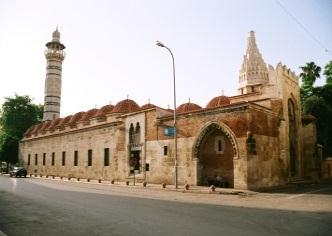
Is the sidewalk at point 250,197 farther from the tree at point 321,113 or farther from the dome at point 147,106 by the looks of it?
the tree at point 321,113

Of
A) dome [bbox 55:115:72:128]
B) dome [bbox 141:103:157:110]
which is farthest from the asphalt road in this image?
dome [bbox 55:115:72:128]

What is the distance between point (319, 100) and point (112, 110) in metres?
24.0

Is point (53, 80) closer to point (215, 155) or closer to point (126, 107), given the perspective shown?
point (126, 107)

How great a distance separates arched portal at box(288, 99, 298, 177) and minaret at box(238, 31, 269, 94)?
266 inches

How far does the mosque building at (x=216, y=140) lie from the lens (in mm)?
20141

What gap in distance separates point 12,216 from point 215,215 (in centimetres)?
609

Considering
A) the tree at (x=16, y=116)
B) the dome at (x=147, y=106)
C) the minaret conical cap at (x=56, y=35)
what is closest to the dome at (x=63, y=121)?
the dome at (x=147, y=106)

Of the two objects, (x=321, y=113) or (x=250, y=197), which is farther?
(x=321, y=113)

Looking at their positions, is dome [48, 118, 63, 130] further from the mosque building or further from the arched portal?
the arched portal

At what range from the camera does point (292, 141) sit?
26.9 m

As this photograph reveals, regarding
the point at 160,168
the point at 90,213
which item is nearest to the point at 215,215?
the point at 90,213

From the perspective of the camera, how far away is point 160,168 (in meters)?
24.7

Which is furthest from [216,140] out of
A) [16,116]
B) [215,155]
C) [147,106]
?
[16,116]

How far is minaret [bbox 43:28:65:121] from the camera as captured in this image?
51500 millimetres
